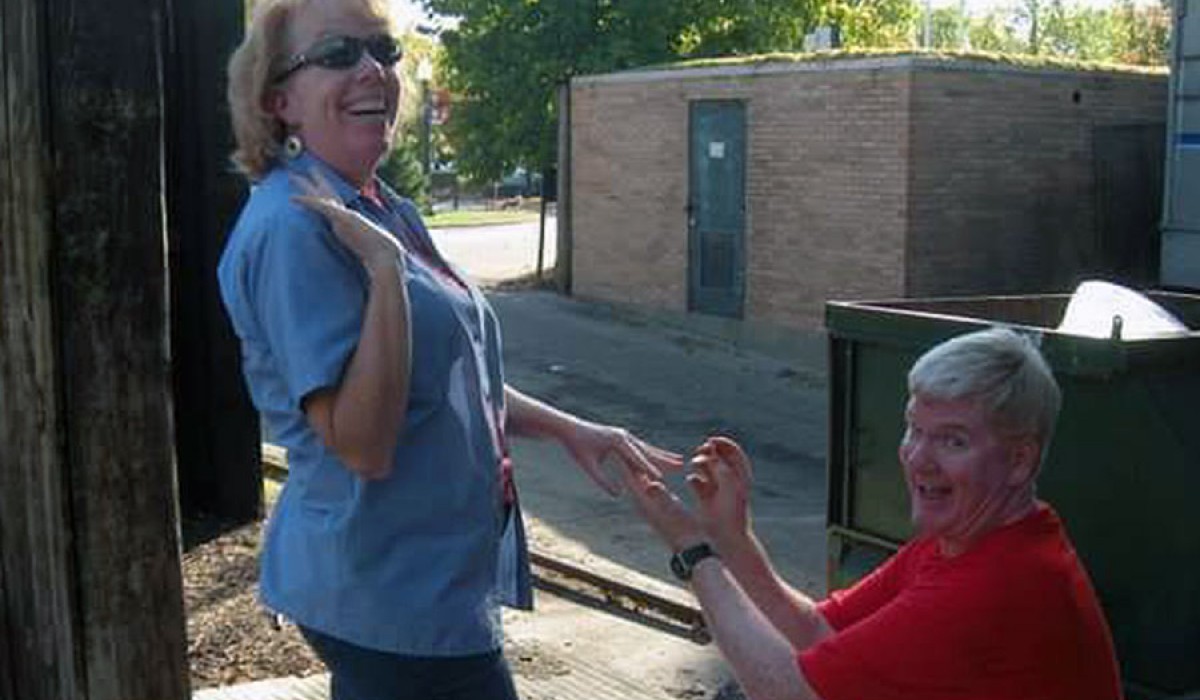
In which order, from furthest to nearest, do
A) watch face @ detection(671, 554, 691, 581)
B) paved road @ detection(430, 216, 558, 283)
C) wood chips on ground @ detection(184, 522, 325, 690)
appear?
paved road @ detection(430, 216, 558, 283) < wood chips on ground @ detection(184, 522, 325, 690) < watch face @ detection(671, 554, 691, 581)

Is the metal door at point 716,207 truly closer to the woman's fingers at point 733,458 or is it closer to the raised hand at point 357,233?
the woman's fingers at point 733,458

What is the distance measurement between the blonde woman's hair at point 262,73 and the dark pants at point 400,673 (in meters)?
0.74

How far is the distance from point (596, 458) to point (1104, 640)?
36.0 inches

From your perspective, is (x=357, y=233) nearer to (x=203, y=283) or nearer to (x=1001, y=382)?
(x=1001, y=382)

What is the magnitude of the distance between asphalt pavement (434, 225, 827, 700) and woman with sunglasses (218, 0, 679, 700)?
2714mm

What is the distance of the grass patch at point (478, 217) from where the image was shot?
40653mm

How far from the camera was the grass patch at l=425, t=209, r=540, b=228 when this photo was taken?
4065cm

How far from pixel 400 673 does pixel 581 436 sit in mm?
638

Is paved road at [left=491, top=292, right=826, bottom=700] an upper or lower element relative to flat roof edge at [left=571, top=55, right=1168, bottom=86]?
lower

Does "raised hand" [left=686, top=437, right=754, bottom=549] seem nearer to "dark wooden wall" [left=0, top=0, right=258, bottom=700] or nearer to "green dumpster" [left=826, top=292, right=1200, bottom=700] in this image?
"dark wooden wall" [left=0, top=0, right=258, bottom=700]

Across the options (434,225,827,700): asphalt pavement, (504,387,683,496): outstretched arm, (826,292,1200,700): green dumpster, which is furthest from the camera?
(434,225,827,700): asphalt pavement

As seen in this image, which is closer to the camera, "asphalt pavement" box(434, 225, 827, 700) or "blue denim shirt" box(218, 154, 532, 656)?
"blue denim shirt" box(218, 154, 532, 656)

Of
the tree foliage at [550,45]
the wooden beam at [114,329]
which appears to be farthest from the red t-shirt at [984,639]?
the tree foliage at [550,45]

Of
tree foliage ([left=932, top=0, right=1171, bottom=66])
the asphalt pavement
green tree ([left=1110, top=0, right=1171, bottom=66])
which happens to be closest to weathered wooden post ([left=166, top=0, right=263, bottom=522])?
the asphalt pavement
